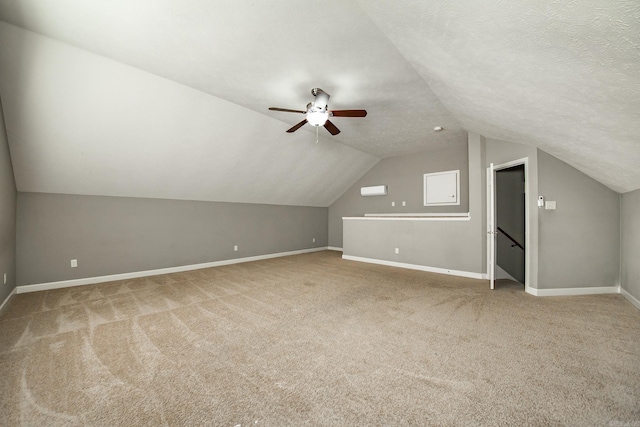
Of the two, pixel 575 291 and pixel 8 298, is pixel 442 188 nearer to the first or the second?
pixel 575 291

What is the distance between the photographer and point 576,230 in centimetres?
351

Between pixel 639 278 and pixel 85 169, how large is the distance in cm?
783

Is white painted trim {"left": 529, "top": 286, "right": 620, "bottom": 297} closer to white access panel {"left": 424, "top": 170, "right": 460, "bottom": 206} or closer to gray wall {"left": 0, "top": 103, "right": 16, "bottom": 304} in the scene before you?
white access panel {"left": 424, "top": 170, "right": 460, "bottom": 206}

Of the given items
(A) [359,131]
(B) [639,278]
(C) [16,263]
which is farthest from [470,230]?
(C) [16,263]

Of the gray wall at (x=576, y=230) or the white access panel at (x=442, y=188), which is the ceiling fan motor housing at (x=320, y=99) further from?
the white access panel at (x=442, y=188)

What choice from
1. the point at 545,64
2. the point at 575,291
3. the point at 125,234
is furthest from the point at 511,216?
the point at 125,234

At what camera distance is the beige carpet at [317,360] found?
143 cm

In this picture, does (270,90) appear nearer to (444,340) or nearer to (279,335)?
(279,335)

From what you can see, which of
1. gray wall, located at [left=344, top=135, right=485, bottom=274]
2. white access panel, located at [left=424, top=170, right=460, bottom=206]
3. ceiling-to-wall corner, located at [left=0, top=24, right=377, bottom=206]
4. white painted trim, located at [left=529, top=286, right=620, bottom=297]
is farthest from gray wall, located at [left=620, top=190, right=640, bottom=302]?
ceiling-to-wall corner, located at [left=0, top=24, right=377, bottom=206]

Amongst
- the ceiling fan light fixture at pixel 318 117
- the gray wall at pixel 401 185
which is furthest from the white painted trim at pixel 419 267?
the ceiling fan light fixture at pixel 318 117

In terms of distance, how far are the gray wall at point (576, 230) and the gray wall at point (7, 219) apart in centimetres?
709

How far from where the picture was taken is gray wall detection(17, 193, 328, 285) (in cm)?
372

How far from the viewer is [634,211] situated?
3098mm

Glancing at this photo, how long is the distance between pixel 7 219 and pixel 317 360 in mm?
4330
